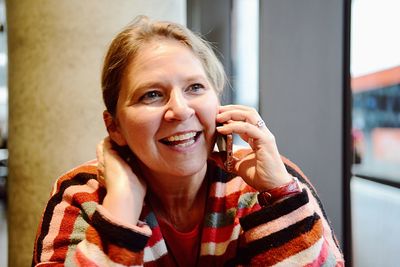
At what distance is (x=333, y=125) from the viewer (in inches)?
79.0

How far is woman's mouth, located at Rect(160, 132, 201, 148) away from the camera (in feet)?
3.88

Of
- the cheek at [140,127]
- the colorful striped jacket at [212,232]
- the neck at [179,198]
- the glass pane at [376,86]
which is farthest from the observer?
the glass pane at [376,86]

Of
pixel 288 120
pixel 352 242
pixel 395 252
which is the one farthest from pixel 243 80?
pixel 395 252

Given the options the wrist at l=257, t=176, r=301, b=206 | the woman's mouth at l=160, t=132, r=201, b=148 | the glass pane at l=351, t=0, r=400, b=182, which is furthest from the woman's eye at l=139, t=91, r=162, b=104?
the glass pane at l=351, t=0, r=400, b=182

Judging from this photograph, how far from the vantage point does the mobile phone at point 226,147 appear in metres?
1.24

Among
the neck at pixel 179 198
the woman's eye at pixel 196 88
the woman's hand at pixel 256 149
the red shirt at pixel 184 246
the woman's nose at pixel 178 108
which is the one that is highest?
the woman's eye at pixel 196 88

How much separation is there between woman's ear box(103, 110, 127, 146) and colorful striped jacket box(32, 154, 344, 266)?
0.14 meters

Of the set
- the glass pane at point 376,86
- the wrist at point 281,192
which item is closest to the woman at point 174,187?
the wrist at point 281,192

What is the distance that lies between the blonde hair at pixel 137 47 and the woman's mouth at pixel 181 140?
0.21m

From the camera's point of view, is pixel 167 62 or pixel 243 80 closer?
pixel 167 62

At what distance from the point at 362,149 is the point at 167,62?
8.33 ft

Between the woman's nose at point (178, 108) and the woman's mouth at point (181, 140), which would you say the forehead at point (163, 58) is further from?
the woman's mouth at point (181, 140)

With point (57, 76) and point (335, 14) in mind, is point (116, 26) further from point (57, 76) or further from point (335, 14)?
point (335, 14)

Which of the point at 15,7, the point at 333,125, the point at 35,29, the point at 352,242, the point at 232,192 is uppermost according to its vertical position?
the point at 15,7
